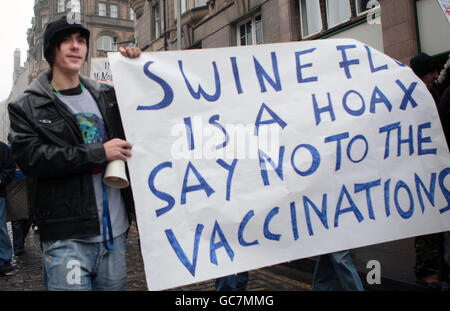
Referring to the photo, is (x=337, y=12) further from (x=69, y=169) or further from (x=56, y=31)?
(x=69, y=169)

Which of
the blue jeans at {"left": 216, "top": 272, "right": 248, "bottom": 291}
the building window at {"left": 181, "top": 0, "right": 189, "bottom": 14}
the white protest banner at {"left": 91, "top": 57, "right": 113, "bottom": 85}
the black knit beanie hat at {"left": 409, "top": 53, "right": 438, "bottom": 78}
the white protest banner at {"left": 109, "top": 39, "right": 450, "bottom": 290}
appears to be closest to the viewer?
the white protest banner at {"left": 109, "top": 39, "right": 450, "bottom": 290}

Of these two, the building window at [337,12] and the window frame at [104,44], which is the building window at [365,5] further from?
the window frame at [104,44]

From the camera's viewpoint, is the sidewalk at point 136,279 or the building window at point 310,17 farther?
the building window at point 310,17

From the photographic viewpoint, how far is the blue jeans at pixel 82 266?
180cm

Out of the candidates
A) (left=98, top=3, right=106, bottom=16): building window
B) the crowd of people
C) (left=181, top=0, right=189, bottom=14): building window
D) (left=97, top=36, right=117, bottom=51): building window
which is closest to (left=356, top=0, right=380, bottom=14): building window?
the crowd of people

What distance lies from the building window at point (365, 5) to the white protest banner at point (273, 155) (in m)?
6.40

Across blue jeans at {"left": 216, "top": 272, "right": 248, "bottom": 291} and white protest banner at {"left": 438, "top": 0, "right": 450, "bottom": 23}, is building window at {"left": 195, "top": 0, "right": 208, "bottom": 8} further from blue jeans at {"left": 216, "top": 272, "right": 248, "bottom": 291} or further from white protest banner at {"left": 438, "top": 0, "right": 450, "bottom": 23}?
blue jeans at {"left": 216, "top": 272, "right": 248, "bottom": 291}

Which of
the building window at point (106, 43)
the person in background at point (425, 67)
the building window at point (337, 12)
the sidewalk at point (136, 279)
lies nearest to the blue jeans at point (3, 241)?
the sidewalk at point (136, 279)

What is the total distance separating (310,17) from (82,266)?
9966 millimetres

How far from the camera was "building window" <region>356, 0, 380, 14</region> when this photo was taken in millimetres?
8316

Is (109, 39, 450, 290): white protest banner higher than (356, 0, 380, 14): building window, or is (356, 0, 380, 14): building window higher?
(356, 0, 380, 14): building window

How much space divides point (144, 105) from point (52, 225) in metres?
0.83

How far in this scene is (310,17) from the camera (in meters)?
10.4
